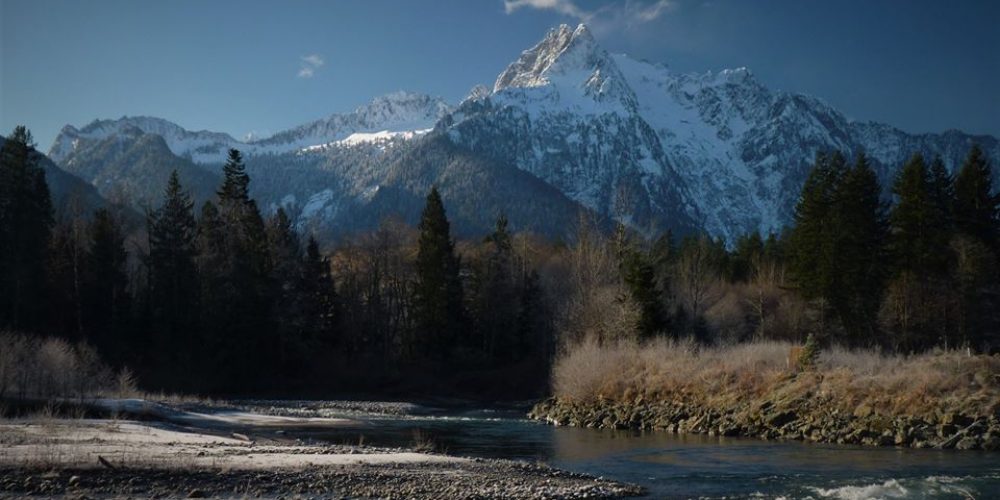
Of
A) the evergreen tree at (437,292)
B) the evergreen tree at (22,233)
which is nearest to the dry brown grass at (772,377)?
the evergreen tree at (437,292)

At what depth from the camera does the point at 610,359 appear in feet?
160

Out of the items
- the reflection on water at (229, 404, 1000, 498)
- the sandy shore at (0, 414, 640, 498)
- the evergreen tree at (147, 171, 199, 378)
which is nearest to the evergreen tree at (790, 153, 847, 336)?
the reflection on water at (229, 404, 1000, 498)

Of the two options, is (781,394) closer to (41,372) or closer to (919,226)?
(919,226)

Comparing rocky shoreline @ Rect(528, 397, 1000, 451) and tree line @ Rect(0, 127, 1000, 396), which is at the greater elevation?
tree line @ Rect(0, 127, 1000, 396)

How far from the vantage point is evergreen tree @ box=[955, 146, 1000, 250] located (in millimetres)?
60656

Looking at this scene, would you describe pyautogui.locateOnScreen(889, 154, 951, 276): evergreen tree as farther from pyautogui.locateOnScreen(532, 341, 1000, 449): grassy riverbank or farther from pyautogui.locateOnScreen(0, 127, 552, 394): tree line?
pyautogui.locateOnScreen(0, 127, 552, 394): tree line

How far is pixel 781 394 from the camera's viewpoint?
38250mm

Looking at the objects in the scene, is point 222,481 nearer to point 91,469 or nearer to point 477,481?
point 91,469

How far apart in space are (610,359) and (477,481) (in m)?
29.6

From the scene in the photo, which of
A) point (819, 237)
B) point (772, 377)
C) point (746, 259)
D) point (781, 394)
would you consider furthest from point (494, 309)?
point (746, 259)

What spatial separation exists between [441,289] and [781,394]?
41192 millimetres

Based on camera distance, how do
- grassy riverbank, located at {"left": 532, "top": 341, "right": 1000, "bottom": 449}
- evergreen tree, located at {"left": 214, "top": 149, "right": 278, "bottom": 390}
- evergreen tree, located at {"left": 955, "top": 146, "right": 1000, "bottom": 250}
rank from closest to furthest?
grassy riverbank, located at {"left": 532, "top": 341, "right": 1000, "bottom": 449} → evergreen tree, located at {"left": 955, "top": 146, "right": 1000, "bottom": 250} → evergreen tree, located at {"left": 214, "top": 149, "right": 278, "bottom": 390}

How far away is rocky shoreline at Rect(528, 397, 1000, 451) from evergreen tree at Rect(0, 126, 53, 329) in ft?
131

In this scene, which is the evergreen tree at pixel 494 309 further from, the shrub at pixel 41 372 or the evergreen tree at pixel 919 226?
the shrub at pixel 41 372
